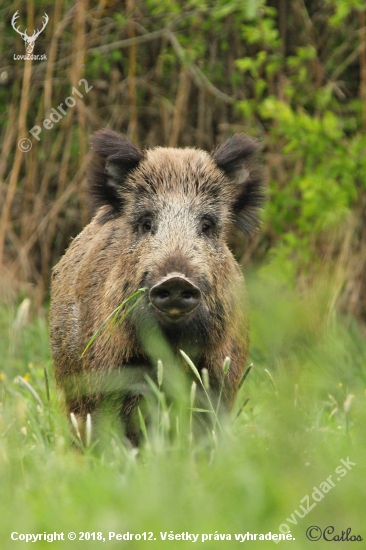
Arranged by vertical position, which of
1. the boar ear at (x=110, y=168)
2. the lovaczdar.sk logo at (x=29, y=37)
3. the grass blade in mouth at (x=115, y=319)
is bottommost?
the grass blade in mouth at (x=115, y=319)

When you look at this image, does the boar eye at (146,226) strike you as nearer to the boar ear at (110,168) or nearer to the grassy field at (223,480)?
the boar ear at (110,168)

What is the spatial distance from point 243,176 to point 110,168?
731mm

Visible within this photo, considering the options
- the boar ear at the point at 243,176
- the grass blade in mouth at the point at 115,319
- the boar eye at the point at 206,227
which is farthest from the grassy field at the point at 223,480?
the boar ear at the point at 243,176

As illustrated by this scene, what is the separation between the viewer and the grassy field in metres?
2.36

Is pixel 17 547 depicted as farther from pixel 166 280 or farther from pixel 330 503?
pixel 166 280

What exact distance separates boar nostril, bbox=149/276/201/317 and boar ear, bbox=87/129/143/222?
1039 millimetres

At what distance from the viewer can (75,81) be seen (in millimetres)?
7945

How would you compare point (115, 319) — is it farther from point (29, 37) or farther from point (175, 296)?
point (29, 37)

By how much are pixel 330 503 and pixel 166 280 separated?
1.44 metres

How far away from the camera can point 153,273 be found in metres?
3.94

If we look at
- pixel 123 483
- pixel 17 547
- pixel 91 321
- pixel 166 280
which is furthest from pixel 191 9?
pixel 17 547

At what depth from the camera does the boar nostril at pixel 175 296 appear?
3.69 metres

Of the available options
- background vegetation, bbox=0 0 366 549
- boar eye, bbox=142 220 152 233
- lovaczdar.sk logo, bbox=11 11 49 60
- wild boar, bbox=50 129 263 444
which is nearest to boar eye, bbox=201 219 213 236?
wild boar, bbox=50 129 263 444

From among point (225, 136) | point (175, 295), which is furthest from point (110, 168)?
point (225, 136)
